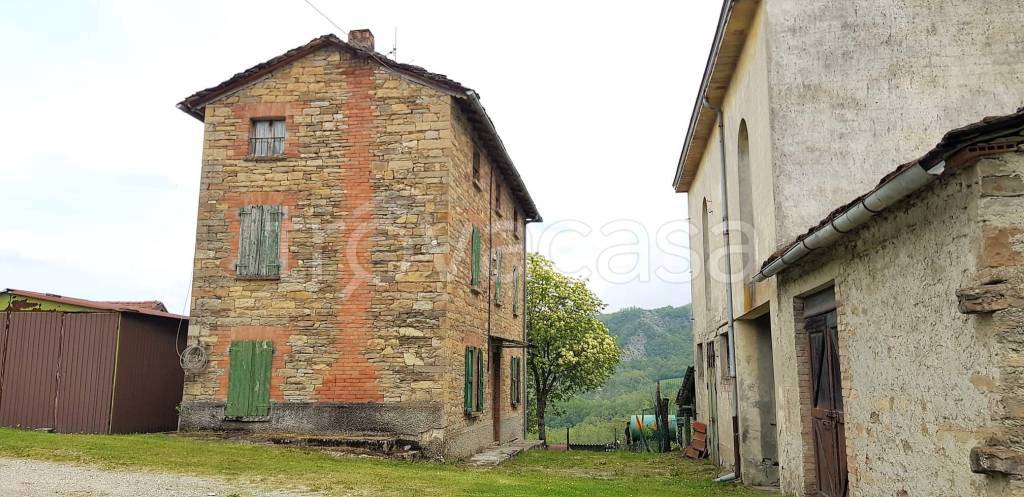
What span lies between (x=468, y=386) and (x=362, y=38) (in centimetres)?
723

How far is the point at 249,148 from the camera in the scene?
14625 mm

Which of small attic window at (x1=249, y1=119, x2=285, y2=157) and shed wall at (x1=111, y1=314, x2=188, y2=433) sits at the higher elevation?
small attic window at (x1=249, y1=119, x2=285, y2=157)

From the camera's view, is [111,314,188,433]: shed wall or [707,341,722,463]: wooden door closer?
[111,314,188,433]: shed wall

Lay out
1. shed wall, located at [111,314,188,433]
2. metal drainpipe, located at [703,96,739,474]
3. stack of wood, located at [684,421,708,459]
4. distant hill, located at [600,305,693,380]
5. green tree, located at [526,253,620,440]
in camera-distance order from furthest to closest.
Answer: distant hill, located at [600,305,693,380] → green tree, located at [526,253,620,440] → stack of wood, located at [684,421,708,459] → shed wall, located at [111,314,188,433] → metal drainpipe, located at [703,96,739,474]

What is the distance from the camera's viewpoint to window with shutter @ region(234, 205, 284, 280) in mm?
14047

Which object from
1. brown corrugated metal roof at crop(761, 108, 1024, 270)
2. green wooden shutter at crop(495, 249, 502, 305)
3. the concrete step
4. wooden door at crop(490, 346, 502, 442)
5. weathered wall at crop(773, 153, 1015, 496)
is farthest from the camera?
wooden door at crop(490, 346, 502, 442)

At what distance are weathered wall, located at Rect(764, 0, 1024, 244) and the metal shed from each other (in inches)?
478

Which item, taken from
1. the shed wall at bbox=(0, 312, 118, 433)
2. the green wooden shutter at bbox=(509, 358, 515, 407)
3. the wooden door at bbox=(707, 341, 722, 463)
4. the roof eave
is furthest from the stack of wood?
the shed wall at bbox=(0, 312, 118, 433)

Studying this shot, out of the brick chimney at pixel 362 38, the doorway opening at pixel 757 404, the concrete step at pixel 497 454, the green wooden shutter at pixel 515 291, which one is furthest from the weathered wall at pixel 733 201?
the brick chimney at pixel 362 38

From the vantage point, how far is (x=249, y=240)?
46.6 ft

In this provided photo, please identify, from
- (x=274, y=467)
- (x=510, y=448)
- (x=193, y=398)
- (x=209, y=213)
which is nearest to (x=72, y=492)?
(x=274, y=467)

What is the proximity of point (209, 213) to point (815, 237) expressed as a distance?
11.3 meters

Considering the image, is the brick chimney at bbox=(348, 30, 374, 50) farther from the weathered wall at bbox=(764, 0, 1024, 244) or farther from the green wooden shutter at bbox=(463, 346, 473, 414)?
the weathered wall at bbox=(764, 0, 1024, 244)

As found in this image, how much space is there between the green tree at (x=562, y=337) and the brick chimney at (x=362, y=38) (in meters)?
16.1
